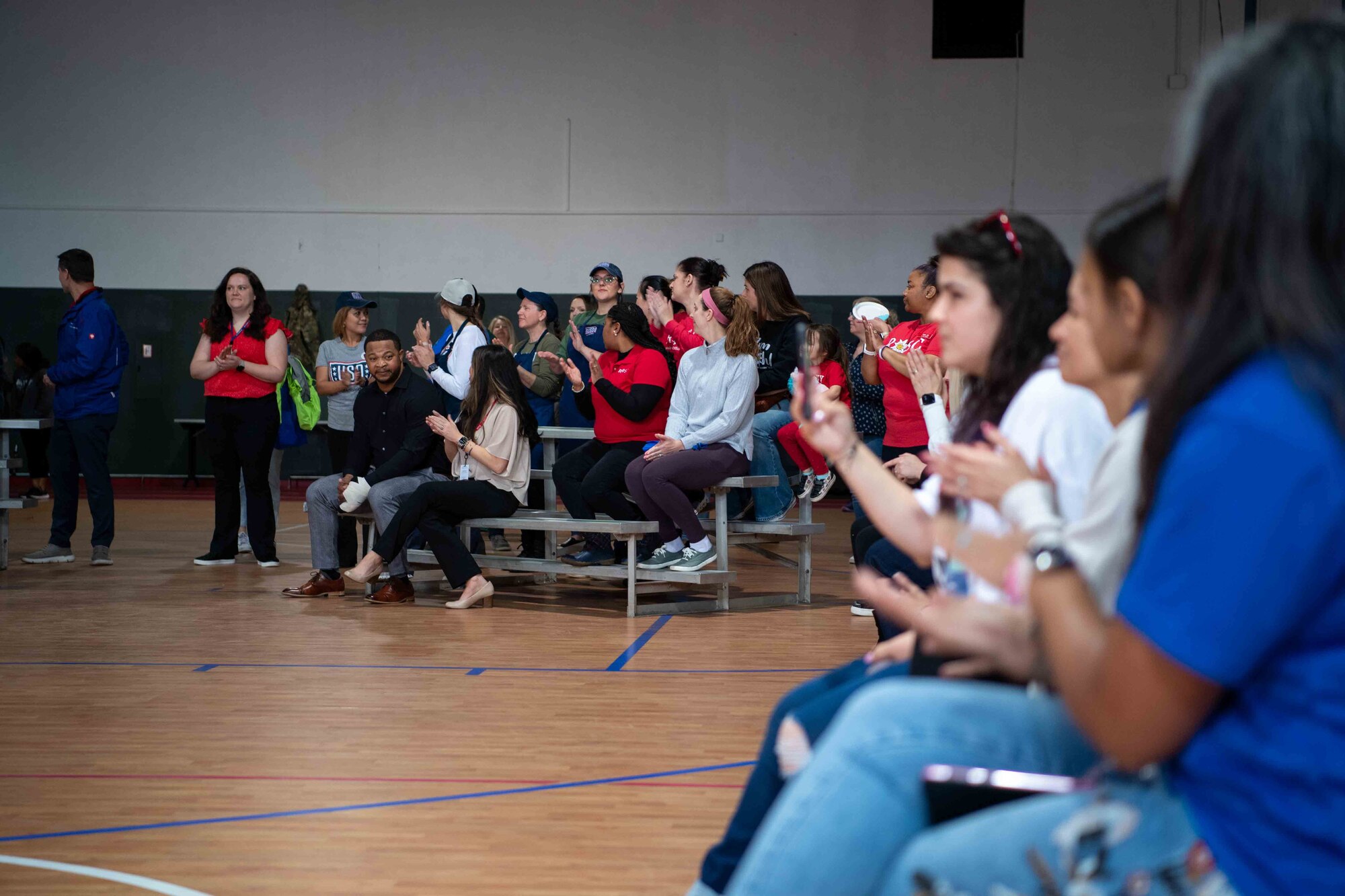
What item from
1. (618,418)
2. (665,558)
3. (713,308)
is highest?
(713,308)

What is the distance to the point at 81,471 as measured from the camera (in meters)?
7.09

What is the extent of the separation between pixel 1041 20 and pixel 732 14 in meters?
2.94

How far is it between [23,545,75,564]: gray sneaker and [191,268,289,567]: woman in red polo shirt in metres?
0.97

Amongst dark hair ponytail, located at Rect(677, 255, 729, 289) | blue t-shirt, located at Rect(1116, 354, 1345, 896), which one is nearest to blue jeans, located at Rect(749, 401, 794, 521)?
dark hair ponytail, located at Rect(677, 255, 729, 289)

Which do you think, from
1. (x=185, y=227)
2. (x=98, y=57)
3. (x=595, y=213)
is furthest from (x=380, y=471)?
(x=98, y=57)

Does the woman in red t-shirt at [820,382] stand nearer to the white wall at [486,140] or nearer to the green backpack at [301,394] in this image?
the green backpack at [301,394]

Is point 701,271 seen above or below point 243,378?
above

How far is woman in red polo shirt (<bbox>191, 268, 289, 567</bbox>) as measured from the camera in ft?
22.4

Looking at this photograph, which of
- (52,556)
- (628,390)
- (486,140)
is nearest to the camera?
Answer: (628,390)

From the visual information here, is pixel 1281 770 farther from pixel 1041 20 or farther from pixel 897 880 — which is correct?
pixel 1041 20

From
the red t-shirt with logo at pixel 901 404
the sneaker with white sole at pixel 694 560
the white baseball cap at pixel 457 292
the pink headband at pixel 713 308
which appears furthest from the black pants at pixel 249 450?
the red t-shirt with logo at pixel 901 404

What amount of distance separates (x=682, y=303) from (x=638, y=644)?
1.92 meters

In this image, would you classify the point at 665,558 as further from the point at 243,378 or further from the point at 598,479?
the point at 243,378

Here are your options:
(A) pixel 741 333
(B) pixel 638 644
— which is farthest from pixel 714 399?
(B) pixel 638 644
